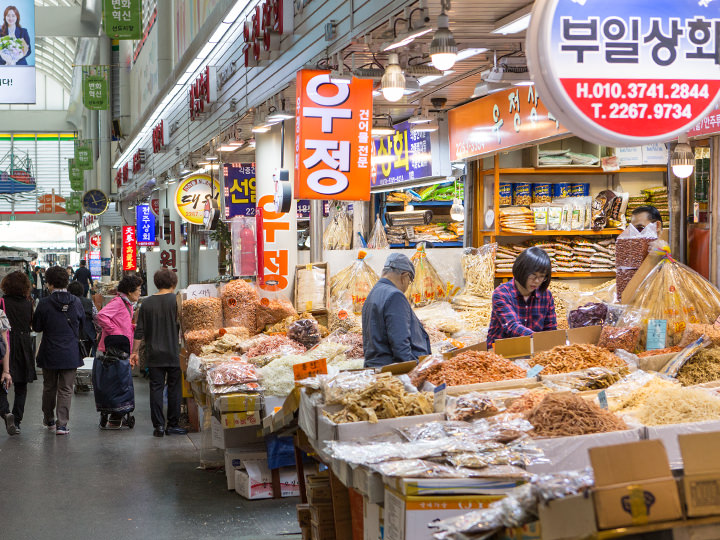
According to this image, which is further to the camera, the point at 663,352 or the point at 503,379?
the point at 663,352

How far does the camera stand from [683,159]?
6801mm

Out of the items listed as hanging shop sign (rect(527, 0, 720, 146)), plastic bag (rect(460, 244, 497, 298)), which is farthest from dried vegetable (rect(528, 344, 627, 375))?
plastic bag (rect(460, 244, 497, 298))

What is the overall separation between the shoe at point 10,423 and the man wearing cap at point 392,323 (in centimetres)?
578

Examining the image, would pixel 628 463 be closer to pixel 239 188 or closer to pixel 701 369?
pixel 701 369

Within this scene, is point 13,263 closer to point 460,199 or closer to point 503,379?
point 460,199

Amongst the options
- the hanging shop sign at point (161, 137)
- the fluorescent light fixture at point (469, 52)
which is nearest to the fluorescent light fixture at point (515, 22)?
the fluorescent light fixture at point (469, 52)

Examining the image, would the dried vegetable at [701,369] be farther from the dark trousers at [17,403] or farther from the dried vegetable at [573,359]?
the dark trousers at [17,403]

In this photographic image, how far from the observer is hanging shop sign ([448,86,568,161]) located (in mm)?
8141

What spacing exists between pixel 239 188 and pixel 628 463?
456 inches

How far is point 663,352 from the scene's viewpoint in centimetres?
520

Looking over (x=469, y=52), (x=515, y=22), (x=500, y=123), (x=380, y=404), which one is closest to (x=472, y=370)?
(x=380, y=404)

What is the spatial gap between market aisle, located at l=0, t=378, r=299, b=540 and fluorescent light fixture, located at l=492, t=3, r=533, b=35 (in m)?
3.98

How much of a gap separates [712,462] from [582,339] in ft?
11.2

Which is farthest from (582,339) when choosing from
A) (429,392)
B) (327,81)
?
(327,81)
